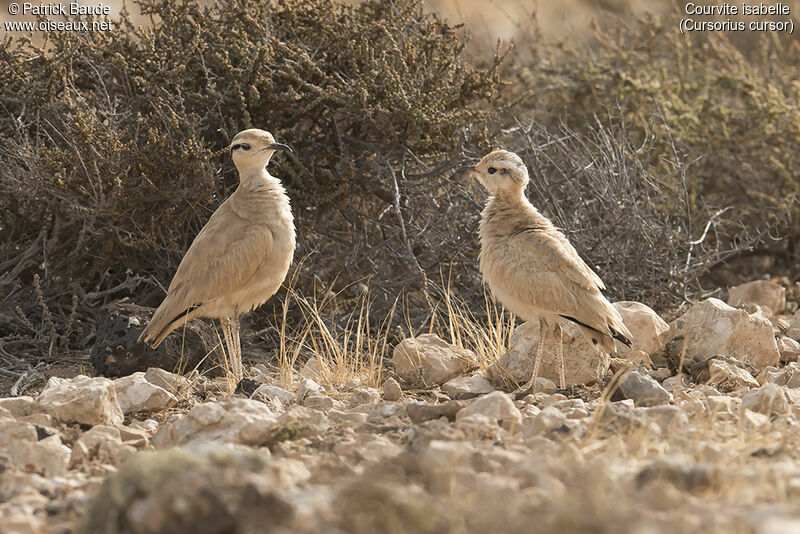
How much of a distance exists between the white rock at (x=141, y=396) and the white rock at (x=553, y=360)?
2.01 m

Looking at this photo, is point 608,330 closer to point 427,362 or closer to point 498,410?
point 427,362

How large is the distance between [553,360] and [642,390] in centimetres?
90

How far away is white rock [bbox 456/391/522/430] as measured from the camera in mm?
4391

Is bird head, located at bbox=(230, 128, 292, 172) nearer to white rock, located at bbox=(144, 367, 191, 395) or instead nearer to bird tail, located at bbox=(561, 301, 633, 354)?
white rock, located at bbox=(144, 367, 191, 395)

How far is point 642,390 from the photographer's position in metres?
5.05

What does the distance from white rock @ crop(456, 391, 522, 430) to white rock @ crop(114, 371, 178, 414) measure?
1714 mm

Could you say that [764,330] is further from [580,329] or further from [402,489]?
[402,489]

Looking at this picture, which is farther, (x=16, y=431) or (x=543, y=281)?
(x=543, y=281)

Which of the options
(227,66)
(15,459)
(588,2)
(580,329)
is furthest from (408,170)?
(588,2)

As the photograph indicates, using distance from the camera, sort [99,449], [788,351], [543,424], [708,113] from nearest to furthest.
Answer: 1. [99,449]
2. [543,424]
3. [788,351]
4. [708,113]

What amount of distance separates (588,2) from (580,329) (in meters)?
16.4

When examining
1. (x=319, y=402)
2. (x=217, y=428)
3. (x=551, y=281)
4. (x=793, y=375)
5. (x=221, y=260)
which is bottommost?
(x=793, y=375)

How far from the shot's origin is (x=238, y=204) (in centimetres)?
609

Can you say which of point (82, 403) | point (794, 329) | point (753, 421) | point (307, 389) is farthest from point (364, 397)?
point (794, 329)
